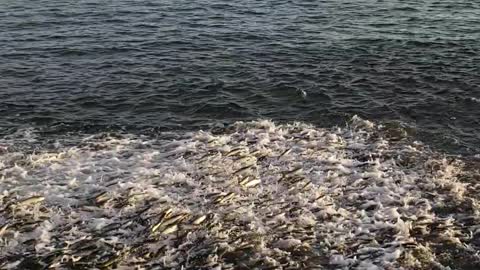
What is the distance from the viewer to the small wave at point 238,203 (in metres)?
12.3

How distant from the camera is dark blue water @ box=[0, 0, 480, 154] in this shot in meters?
20.2

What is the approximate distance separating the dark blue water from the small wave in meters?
2.03

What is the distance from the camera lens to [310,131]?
18875 mm

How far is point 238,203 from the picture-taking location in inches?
562

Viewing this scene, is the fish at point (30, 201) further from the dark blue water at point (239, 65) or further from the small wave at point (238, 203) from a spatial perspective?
the dark blue water at point (239, 65)

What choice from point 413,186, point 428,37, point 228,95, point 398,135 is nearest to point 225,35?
point 228,95

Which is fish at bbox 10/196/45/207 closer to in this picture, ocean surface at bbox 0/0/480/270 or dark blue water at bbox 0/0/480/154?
ocean surface at bbox 0/0/480/270

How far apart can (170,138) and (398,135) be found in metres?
7.96

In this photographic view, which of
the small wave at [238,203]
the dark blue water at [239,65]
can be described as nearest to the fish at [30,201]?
the small wave at [238,203]

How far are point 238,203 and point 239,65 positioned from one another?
12.1 metres

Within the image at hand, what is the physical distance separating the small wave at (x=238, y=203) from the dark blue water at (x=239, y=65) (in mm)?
2031

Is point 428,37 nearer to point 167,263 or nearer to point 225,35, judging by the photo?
point 225,35

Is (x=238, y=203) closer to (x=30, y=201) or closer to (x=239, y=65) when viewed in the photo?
(x=30, y=201)

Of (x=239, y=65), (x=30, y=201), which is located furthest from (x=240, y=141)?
(x=239, y=65)
